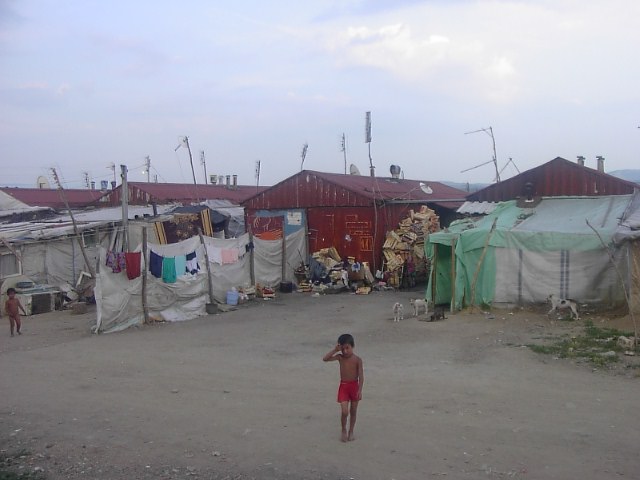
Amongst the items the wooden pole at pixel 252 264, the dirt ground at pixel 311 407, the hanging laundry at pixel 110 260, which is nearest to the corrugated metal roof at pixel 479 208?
the dirt ground at pixel 311 407

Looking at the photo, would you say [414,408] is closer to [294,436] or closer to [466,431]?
[466,431]

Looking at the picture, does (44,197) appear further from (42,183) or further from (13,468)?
(13,468)

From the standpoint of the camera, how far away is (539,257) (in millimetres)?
14695

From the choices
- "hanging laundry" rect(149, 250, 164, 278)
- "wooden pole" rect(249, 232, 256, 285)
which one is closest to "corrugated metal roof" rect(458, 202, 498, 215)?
"wooden pole" rect(249, 232, 256, 285)

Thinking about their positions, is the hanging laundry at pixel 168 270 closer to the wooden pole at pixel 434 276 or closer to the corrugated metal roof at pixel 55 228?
the corrugated metal roof at pixel 55 228

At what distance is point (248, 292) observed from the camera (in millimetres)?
19234

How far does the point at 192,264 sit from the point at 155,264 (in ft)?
4.36

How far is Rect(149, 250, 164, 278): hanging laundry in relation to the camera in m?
15.9

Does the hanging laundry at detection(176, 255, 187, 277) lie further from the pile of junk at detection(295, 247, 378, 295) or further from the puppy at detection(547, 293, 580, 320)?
the puppy at detection(547, 293, 580, 320)

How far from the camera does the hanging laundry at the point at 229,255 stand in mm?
18438

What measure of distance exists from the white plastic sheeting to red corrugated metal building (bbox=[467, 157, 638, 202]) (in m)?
8.62

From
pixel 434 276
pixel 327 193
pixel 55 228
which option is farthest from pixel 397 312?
pixel 55 228

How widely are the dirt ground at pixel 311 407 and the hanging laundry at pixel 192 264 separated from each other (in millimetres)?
3515

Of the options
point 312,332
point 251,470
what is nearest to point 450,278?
point 312,332
